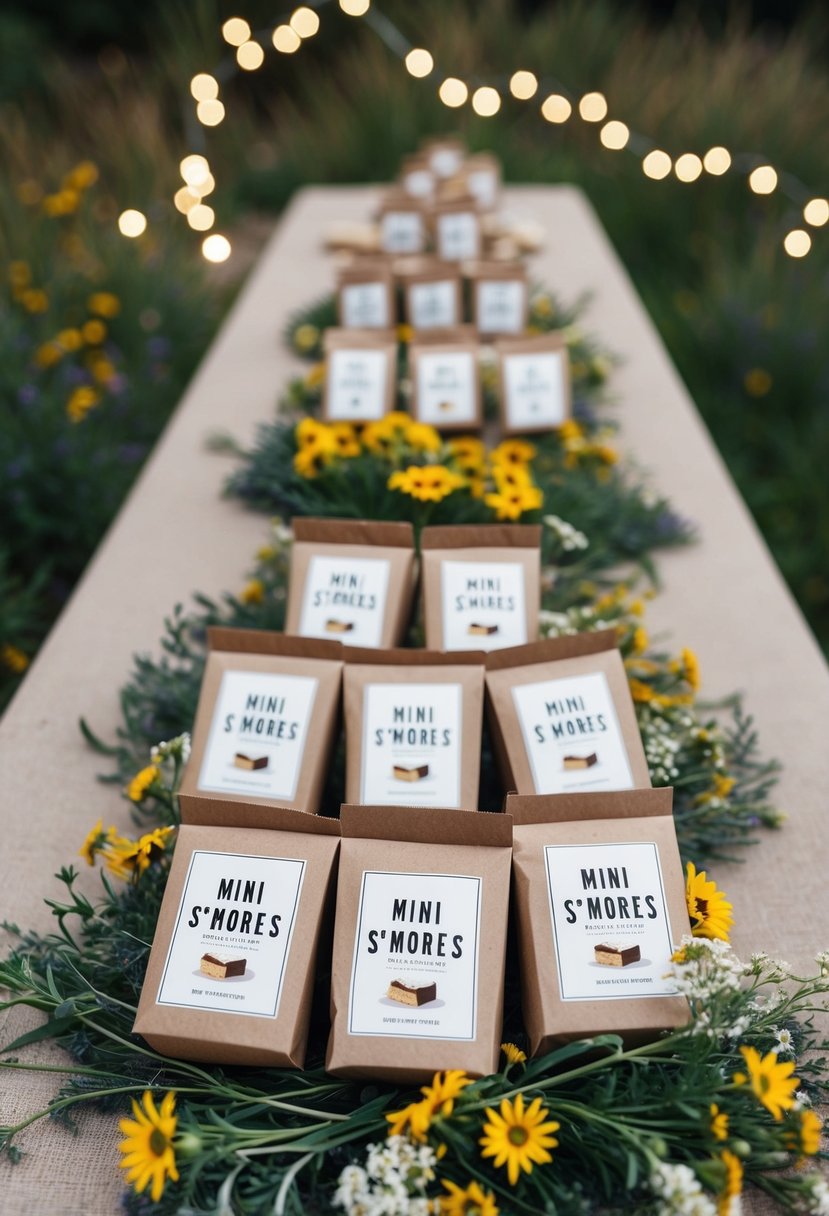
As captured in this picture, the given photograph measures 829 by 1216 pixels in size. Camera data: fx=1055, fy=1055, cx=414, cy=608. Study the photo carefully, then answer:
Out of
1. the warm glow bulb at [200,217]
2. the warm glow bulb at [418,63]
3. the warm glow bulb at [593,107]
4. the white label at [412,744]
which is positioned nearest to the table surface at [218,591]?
the white label at [412,744]

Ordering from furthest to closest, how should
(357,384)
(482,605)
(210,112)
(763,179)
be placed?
(210,112), (763,179), (357,384), (482,605)

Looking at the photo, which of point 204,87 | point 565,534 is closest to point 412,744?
point 565,534

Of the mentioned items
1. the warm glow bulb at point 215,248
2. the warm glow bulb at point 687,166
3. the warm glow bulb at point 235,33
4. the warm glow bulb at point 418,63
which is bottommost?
the warm glow bulb at point 215,248

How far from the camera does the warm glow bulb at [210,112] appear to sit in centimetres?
406

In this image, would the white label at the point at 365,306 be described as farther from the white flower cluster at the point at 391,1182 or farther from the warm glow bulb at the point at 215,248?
the white flower cluster at the point at 391,1182

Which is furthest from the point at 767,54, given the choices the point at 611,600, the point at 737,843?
the point at 737,843

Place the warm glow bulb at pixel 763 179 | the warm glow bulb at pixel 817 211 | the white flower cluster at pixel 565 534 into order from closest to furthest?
the white flower cluster at pixel 565 534 → the warm glow bulb at pixel 817 211 → the warm glow bulb at pixel 763 179

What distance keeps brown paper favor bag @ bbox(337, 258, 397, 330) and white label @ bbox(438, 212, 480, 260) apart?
0.38m

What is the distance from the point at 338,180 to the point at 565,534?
307 centimetres

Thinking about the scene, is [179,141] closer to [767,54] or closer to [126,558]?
[767,54]

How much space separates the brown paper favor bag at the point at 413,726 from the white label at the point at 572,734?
6 cm

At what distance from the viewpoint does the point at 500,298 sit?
2.21m

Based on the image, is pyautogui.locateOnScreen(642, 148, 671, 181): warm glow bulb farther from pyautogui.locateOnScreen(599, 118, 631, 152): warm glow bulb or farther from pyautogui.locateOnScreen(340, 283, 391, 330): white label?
pyautogui.locateOnScreen(340, 283, 391, 330): white label

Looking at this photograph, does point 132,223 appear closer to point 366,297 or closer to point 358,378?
point 366,297
